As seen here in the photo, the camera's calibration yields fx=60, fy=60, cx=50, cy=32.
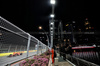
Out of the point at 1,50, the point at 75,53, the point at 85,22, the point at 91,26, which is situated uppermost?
the point at 85,22

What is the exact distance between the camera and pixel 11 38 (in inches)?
93.0

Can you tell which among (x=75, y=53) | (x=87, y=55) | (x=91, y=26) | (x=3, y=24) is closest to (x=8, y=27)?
(x=3, y=24)

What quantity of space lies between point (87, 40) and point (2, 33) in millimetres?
78851

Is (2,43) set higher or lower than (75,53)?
higher

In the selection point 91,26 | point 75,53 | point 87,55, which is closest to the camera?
point 75,53

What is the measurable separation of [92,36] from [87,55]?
54804 millimetres

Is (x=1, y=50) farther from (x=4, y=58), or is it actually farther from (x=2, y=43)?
(x=4, y=58)

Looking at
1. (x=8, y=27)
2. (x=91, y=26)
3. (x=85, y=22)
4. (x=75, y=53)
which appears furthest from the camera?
(x=85, y=22)

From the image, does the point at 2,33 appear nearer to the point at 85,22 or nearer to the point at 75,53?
the point at 75,53

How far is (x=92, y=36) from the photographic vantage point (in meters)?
66.7

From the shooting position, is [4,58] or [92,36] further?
[92,36]

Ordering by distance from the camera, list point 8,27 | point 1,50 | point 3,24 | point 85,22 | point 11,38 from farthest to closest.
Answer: point 85,22, point 11,38, point 8,27, point 3,24, point 1,50

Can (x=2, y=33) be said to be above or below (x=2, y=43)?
above

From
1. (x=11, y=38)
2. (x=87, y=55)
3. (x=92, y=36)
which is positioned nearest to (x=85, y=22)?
(x=92, y=36)
